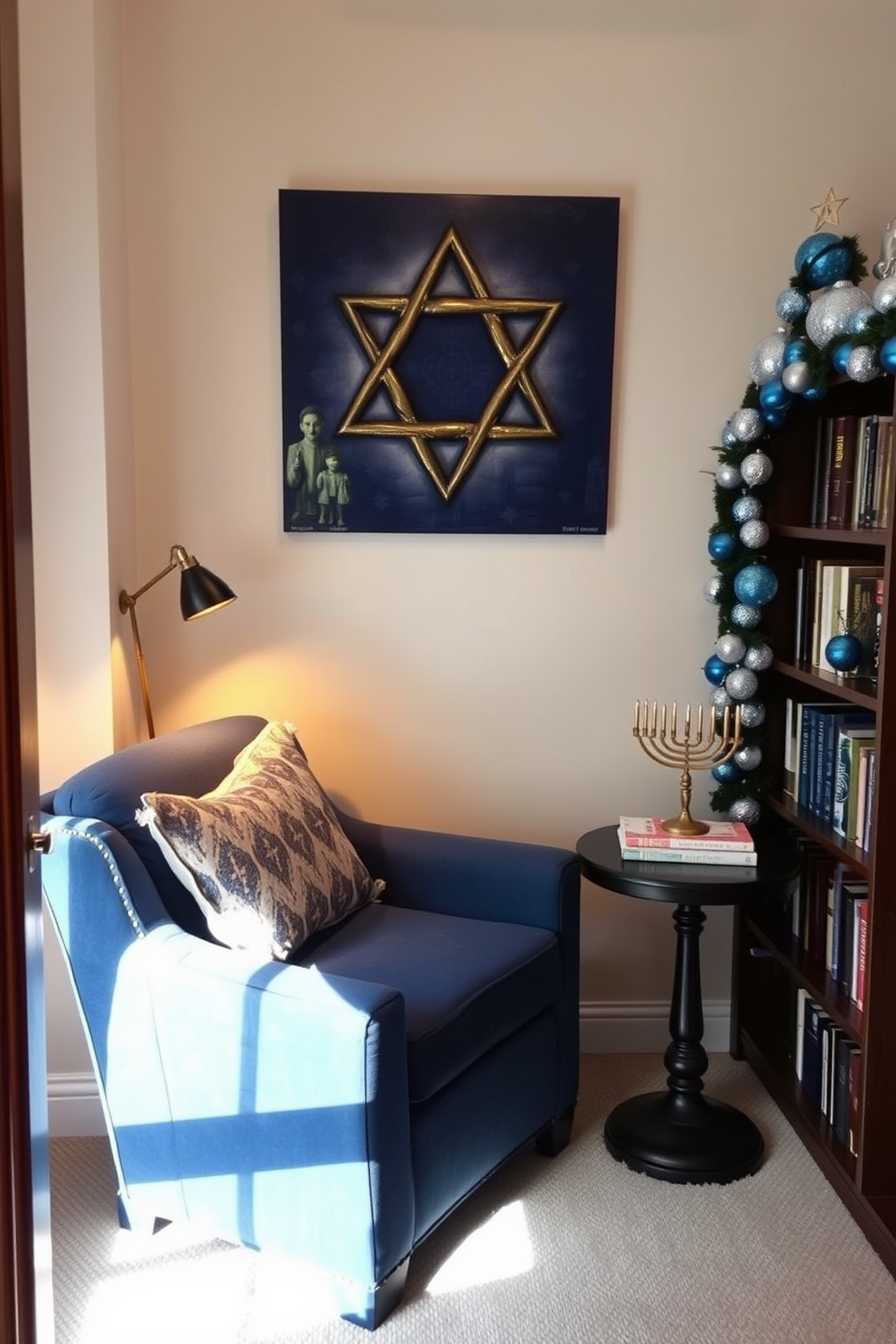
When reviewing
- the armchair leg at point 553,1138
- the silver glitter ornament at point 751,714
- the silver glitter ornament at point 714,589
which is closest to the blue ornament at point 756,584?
the silver glitter ornament at point 714,589

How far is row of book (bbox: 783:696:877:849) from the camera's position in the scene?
95.2 inches

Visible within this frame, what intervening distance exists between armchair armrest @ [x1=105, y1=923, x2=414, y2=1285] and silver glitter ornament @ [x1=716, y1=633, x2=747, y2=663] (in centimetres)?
119

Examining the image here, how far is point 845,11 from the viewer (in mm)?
2877

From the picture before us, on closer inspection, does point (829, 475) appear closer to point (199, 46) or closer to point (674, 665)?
point (674, 665)

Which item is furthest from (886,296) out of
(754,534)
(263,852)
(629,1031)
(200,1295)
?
(200,1295)

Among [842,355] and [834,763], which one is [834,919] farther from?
[842,355]

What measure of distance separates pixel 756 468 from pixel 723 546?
0.64 ft

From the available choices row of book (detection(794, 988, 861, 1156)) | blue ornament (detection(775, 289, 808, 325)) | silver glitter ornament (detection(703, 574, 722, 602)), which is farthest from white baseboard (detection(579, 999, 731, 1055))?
blue ornament (detection(775, 289, 808, 325))

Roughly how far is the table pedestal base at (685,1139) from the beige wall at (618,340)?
1.69 feet

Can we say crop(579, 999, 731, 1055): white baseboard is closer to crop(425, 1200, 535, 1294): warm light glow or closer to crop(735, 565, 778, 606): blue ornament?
crop(425, 1200, 535, 1294): warm light glow

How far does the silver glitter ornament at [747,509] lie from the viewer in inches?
108

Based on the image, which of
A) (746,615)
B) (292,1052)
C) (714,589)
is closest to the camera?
(292,1052)

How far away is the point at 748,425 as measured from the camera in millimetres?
2703

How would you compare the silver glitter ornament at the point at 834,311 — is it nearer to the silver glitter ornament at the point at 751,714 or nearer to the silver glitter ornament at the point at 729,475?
the silver glitter ornament at the point at 729,475
